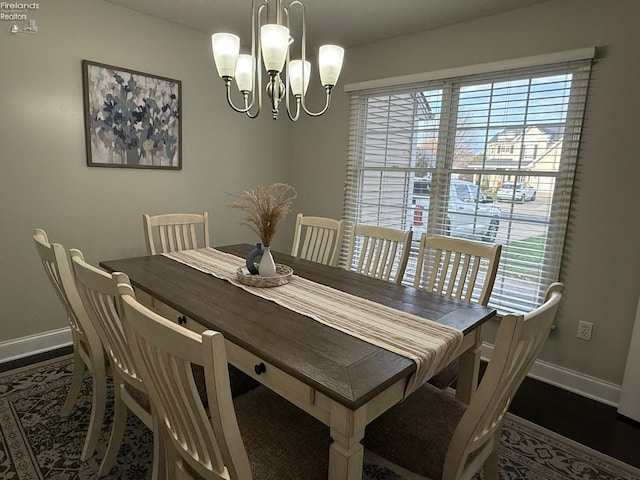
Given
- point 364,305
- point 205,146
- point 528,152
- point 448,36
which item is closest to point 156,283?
point 364,305

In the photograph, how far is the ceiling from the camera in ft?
8.00

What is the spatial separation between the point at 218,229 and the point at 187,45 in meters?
1.52

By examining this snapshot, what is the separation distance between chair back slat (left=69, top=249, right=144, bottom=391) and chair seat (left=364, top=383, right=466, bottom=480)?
87 cm

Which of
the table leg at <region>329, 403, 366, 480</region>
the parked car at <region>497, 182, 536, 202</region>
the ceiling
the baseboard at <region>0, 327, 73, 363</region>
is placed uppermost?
the ceiling

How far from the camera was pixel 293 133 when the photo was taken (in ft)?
12.7

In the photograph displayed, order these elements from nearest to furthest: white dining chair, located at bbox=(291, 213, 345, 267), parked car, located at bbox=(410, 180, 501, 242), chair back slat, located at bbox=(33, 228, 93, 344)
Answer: chair back slat, located at bbox=(33, 228, 93, 344), white dining chair, located at bbox=(291, 213, 345, 267), parked car, located at bbox=(410, 180, 501, 242)

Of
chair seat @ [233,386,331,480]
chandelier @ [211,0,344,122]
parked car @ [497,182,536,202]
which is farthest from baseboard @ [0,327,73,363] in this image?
parked car @ [497,182,536,202]

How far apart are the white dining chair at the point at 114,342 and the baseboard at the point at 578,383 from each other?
2.35 m

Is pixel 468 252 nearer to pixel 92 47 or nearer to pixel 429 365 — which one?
pixel 429 365

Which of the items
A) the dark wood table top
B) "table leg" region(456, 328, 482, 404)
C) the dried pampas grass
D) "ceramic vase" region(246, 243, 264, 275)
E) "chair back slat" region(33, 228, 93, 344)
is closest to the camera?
the dark wood table top

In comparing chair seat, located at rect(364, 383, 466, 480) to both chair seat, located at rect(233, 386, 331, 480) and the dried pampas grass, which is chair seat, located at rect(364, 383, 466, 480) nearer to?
chair seat, located at rect(233, 386, 331, 480)

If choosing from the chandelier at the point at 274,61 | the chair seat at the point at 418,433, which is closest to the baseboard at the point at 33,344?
the chandelier at the point at 274,61

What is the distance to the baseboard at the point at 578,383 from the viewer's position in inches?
89.9

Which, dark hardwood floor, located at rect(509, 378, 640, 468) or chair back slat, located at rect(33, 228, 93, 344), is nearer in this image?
chair back slat, located at rect(33, 228, 93, 344)
